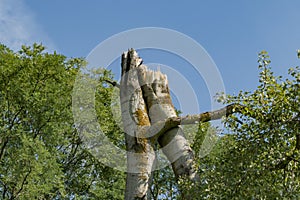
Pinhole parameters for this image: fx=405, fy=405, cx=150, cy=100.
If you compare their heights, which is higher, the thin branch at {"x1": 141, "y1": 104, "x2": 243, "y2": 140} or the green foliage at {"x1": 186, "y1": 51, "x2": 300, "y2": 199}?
the thin branch at {"x1": 141, "y1": 104, "x2": 243, "y2": 140}

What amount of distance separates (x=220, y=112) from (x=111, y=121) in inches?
612

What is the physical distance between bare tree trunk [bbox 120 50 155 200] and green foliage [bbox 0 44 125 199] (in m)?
10.0

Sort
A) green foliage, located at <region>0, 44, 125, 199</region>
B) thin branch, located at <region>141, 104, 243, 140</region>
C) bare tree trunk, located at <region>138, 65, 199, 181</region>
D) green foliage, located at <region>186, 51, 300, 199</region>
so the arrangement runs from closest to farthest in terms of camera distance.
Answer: green foliage, located at <region>186, 51, 300, 199</region>, bare tree trunk, located at <region>138, 65, 199, 181</region>, thin branch, located at <region>141, 104, 243, 140</region>, green foliage, located at <region>0, 44, 125, 199</region>

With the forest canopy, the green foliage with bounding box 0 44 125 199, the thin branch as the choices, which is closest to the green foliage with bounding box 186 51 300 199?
the forest canopy

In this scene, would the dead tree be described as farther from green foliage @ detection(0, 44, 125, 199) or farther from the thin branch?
green foliage @ detection(0, 44, 125, 199)

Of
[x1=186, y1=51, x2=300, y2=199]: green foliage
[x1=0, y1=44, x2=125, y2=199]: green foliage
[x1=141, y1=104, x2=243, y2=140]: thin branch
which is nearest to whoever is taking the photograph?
[x1=186, y1=51, x2=300, y2=199]: green foliage

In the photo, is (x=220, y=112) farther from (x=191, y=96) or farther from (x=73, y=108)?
(x=73, y=108)

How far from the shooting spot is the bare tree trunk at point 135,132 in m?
12.2

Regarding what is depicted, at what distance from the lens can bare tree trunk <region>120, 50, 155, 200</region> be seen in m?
12.2

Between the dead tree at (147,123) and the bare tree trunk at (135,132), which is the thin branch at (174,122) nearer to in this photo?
the dead tree at (147,123)

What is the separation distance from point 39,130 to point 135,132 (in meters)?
13.9

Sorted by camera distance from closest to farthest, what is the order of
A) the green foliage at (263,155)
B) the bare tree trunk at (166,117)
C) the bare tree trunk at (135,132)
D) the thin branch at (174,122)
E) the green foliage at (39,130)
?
1. the green foliage at (263,155)
2. the bare tree trunk at (135,132)
3. the bare tree trunk at (166,117)
4. the thin branch at (174,122)
5. the green foliage at (39,130)

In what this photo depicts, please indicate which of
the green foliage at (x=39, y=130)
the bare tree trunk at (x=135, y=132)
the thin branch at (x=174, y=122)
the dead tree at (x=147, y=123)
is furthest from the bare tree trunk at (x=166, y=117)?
the green foliage at (x=39, y=130)

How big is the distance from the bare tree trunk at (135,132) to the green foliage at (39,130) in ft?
32.8
